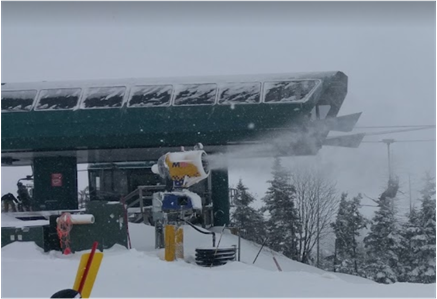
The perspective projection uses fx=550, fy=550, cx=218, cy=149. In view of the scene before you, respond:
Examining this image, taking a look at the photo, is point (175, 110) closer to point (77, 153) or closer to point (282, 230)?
point (77, 153)

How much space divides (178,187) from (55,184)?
10.4 m

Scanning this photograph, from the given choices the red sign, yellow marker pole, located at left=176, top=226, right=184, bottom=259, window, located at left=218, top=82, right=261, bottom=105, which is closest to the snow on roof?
window, located at left=218, top=82, right=261, bottom=105

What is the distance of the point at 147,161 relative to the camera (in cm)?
2155

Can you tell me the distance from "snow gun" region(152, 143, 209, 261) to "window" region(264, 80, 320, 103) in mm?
6500

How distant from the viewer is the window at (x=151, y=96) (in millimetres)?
15961

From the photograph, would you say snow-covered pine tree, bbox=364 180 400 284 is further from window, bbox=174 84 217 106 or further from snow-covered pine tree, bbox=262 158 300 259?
window, bbox=174 84 217 106

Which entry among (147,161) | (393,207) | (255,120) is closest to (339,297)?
(255,120)

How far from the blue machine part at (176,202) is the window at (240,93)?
659 centimetres

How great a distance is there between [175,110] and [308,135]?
3.85 m

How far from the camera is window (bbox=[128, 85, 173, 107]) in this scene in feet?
52.4

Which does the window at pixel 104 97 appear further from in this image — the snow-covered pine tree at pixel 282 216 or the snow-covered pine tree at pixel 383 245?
the snow-covered pine tree at pixel 383 245

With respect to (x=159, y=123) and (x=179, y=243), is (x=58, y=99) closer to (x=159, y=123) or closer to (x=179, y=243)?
(x=159, y=123)

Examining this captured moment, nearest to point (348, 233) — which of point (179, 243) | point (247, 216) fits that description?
point (247, 216)

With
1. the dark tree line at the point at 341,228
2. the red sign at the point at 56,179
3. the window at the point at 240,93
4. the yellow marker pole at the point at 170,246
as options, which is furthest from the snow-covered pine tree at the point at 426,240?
the yellow marker pole at the point at 170,246
